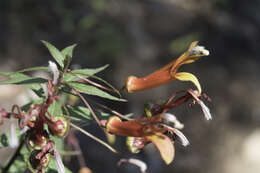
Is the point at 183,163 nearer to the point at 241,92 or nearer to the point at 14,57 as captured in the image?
the point at 241,92

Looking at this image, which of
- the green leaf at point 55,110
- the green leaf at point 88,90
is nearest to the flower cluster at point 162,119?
the green leaf at point 88,90

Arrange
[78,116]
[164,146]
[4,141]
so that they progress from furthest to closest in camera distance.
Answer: [4,141] < [78,116] < [164,146]

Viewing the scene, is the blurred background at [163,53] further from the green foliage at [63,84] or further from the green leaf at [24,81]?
the green leaf at [24,81]

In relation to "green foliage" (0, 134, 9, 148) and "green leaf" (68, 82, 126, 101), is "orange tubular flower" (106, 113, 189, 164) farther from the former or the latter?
"green foliage" (0, 134, 9, 148)

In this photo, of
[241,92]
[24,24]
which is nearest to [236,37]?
[241,92]

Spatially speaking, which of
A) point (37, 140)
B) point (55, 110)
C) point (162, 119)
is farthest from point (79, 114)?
point (162, 119)

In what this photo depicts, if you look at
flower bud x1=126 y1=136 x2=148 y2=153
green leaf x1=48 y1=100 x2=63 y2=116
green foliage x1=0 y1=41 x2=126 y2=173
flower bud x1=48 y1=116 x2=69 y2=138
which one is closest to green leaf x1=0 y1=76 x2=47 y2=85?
green foliage x1=0 y1=41 x2=126 y2=173

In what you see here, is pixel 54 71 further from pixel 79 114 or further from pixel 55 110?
pixel 79 114
